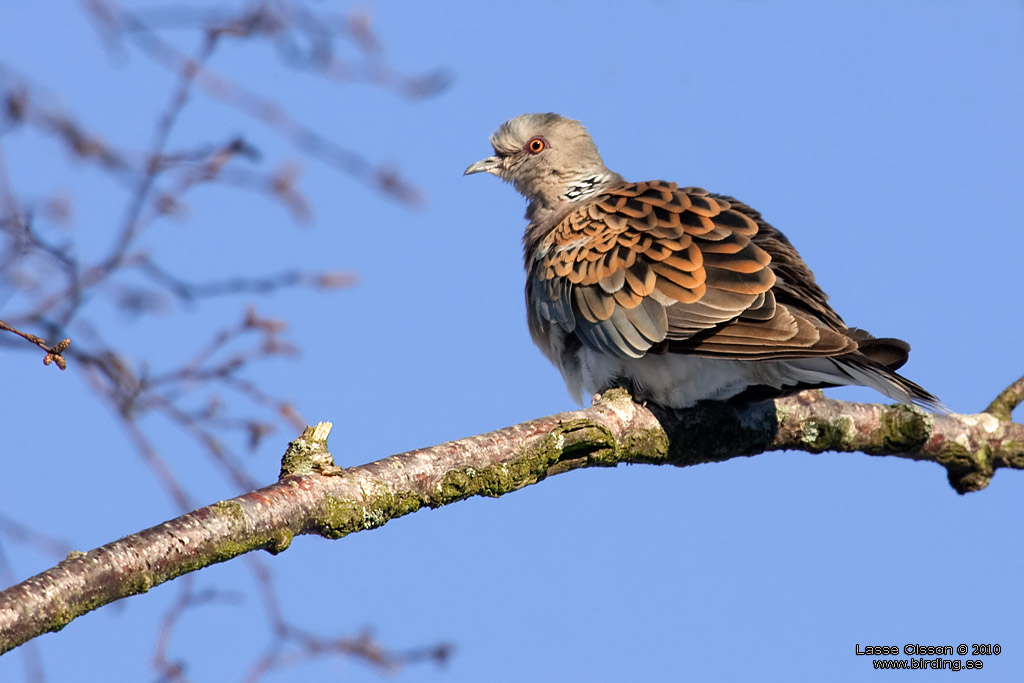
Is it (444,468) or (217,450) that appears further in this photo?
(217,450)

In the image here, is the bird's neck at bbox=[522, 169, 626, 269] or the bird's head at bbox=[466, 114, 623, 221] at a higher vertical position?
the bird's head at bbox=[466, 114, 623, 221]

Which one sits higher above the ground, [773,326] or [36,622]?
[773,326]

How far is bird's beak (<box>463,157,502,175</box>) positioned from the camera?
611 centimetres

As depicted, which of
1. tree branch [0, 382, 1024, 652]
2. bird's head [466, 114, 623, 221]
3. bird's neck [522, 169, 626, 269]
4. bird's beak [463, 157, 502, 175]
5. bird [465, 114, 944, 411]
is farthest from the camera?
bird's beak [463, 157, 502, 175]

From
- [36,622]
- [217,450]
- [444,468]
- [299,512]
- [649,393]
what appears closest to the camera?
[36,622]

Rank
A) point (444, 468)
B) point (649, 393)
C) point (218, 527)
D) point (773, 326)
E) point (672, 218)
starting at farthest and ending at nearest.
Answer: point (672, 218)
point (649, 393)
point (773, 326)
point (444, 468)
point (218, 527)

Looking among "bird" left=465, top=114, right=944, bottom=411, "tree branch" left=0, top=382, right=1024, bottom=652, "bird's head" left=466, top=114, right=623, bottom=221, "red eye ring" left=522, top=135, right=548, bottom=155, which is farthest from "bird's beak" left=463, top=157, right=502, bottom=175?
"tree branch" left=0, top=382, right=1024, bottom=652

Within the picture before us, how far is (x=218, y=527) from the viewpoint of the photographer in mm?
2703

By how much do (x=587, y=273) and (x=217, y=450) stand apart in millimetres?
1811

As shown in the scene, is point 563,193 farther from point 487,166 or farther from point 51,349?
point 51,349

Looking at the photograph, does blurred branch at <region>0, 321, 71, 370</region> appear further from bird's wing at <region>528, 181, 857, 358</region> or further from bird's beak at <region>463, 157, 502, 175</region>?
bird's beak at <region>463, 157, 502, 175</region>

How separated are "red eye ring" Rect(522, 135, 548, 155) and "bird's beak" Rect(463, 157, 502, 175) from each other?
21 cm

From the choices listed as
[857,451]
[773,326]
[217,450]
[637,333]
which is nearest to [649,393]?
[637,333]

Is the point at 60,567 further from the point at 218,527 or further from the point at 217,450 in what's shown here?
the point at 217,450
